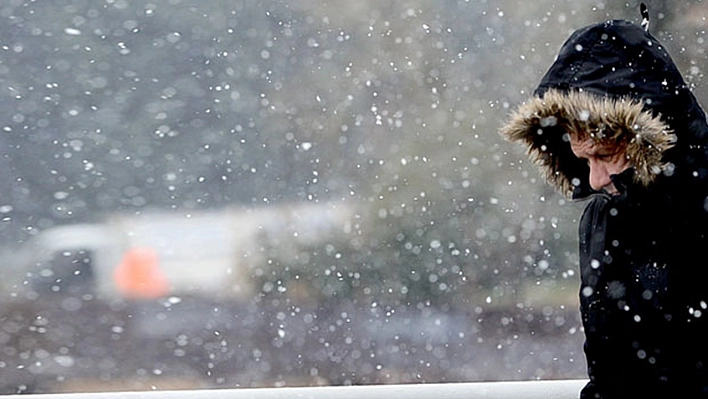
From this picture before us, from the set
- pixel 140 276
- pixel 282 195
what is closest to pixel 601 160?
pixel 282 195

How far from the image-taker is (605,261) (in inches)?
49.9

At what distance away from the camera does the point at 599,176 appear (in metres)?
1.24

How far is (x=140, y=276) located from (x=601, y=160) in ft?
6.89

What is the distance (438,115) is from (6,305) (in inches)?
57.9

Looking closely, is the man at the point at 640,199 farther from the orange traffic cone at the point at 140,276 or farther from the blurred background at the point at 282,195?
the orange traffic cone at the point at 140,276

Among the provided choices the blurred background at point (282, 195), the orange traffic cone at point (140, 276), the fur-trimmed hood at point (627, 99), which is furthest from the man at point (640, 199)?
the orange traffic cone at point (140, 276)

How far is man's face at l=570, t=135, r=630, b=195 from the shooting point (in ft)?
3.96

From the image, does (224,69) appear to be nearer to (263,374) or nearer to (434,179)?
(434,179)

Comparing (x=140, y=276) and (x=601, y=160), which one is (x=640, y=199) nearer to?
(x=601, y=160)

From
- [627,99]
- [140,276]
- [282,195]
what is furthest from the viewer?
[140,276]

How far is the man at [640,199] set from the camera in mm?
1140

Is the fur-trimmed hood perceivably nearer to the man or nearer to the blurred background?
the man

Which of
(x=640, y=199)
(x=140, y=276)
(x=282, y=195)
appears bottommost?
(x=640, y=199)

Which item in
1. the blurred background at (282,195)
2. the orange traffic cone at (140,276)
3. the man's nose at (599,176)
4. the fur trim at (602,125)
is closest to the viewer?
the fur trim at (602,125)
